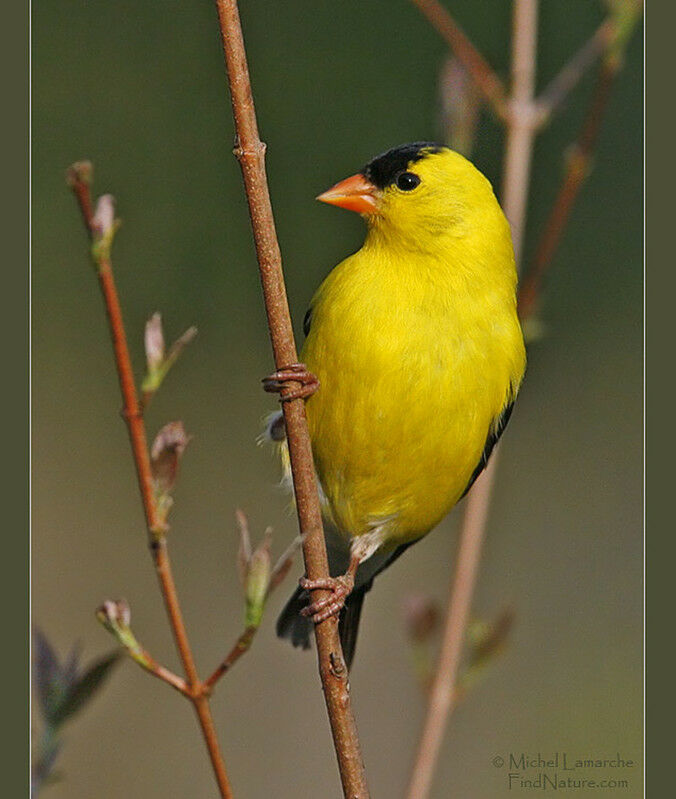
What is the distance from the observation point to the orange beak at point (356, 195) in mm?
2011

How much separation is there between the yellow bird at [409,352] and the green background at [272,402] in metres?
0.22

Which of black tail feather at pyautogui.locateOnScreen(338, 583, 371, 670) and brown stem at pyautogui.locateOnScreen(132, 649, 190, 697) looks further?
black tail feather at pyautogui.locateOnScreen(338, 583, 371, 670)

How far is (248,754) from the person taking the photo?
2.22 meters

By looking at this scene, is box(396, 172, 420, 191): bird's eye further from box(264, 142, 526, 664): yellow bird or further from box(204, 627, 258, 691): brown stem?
box(204, 627, 258, 691): brown stem

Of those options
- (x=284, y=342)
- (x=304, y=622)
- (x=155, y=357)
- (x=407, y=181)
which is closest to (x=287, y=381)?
(x=284, y=342)

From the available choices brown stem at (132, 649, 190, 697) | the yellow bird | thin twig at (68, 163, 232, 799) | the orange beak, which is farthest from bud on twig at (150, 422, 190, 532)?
the orange beak

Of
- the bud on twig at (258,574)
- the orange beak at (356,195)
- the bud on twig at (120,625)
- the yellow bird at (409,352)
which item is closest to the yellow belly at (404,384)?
the yellow bird at (409,352)

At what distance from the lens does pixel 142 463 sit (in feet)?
4.17

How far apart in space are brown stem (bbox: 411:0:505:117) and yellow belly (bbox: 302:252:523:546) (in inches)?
13.5

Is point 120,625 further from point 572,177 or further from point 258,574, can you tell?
point 572,177

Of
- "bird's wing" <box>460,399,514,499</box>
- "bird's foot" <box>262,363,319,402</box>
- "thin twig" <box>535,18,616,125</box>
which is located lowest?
"bird's wing" <box>460,399,514,499</box>

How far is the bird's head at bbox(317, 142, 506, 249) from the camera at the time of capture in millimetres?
2049

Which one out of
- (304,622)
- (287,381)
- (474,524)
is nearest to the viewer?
(287,381)

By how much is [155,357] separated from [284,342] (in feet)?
0.53
